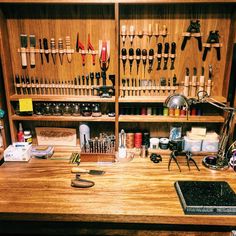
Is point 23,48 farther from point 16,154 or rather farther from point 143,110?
point 143,110

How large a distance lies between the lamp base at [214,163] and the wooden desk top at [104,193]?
2.0 inches

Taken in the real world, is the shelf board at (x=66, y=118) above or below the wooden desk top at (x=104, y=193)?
above

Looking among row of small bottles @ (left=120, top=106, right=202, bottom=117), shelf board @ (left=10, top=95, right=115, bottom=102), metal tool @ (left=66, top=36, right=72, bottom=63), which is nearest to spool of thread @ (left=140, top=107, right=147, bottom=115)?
row of small bottles @ (left=120, top=106, right=202, bottom=117)

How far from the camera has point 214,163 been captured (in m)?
2.46

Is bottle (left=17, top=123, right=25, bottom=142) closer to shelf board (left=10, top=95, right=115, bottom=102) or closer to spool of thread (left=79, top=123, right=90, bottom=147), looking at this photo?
shelf board (left=10, top=95, right=115, bottom=102)

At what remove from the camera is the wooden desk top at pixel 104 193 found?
1.83 metres

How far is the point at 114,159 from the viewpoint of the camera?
2.54m

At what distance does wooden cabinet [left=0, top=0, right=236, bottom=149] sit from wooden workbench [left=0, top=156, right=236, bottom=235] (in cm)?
Answer: 57

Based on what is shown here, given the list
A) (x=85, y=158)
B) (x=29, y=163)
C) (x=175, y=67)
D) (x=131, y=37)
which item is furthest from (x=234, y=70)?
(x=29, y=163)

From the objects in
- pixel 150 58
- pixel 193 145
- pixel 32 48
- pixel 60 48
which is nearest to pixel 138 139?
pixel 193 145

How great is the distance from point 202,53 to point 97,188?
164 cm

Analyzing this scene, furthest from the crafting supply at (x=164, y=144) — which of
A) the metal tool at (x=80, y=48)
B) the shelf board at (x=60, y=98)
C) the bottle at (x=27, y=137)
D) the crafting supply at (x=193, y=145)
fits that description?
the bottle at (x=27, y=137)

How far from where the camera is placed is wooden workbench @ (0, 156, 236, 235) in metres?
1.83

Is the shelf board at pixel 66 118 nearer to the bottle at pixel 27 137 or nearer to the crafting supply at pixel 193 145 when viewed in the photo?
the bottle at pixel 27 137
